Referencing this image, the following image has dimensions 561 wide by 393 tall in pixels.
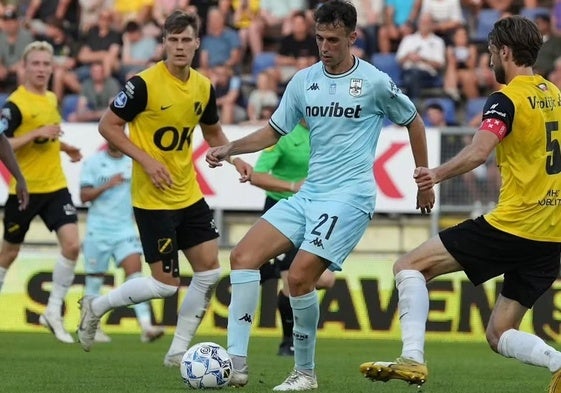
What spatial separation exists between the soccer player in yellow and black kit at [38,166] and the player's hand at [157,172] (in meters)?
3.58

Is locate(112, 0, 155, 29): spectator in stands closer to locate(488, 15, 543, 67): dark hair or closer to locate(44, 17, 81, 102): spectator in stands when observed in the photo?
locate(44, 17, 81, 102): spectator in stands

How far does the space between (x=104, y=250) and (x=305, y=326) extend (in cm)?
715

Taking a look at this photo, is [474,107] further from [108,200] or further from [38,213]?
[38,213]

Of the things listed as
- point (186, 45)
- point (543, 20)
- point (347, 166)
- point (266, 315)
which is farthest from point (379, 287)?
point (347, 166)

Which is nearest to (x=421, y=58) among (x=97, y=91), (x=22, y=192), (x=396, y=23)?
(x=396, y=23)

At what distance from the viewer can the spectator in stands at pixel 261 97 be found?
20375 mm

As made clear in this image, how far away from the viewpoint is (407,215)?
1873 cm

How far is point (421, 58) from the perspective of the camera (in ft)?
68.3

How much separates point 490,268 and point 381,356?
567 centimetres

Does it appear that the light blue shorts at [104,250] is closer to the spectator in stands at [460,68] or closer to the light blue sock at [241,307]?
the light blue sock at [241,307]

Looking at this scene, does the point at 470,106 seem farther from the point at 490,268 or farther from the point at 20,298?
the point at 490,268

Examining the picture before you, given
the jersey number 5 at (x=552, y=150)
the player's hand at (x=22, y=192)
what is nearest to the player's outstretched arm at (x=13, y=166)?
the player's hand at (x=22, y=192)

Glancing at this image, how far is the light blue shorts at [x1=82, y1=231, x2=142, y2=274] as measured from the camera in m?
15.9

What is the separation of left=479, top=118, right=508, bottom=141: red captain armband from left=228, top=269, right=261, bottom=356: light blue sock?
200 cm
